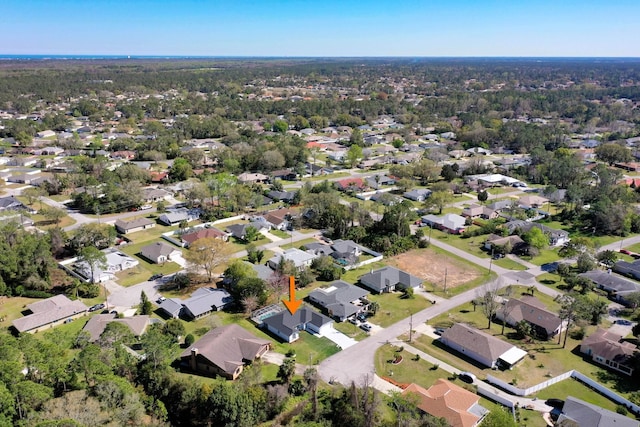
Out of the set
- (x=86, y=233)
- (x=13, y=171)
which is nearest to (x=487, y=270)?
(x=86, y=233)

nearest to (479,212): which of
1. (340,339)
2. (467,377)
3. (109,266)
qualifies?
(340,339)

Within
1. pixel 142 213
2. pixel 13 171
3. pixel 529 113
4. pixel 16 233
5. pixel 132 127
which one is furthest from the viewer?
pixel 529 113

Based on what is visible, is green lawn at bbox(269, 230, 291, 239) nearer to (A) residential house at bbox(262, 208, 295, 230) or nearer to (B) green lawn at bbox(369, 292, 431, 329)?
(A) residential house at bbox(262, 208, 295, 230)

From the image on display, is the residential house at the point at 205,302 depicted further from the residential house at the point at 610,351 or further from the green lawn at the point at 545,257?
the green lawn at the point at 545,257

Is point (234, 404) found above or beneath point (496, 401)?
above

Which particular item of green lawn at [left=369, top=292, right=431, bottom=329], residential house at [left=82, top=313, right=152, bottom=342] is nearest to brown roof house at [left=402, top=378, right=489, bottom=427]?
green lawn at [left=369, top=292, right=431, bottom=329]

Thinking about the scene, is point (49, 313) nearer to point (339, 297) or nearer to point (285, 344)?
point (285, 344)

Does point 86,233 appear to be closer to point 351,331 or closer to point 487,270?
point 351,331

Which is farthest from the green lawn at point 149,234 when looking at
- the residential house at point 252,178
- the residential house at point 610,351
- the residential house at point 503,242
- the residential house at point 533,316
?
the residential house at point 610,351
